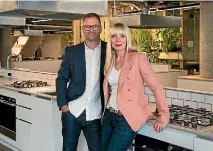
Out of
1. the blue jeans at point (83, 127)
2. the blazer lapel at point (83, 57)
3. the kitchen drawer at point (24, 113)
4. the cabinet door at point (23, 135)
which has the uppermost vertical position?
the blazer lapel at point (83, 57)

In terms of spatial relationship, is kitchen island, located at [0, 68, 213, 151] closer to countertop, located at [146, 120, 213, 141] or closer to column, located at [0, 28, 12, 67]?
countertop, located at [146, 120, 213, 141]

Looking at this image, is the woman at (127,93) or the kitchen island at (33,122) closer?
the woman at (127,93)

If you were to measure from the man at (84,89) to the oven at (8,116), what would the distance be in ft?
6.17

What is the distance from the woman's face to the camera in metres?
2.34

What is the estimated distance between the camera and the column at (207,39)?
17.2 ft

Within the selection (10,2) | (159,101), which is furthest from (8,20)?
(159,101)

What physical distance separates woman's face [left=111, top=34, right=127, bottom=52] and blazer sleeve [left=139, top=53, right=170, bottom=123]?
0.14 meters

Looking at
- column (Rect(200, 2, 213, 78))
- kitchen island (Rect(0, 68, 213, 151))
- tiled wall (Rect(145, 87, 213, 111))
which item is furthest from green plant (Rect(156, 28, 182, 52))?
tiled wall (Rect(145, 87, 213, 111))

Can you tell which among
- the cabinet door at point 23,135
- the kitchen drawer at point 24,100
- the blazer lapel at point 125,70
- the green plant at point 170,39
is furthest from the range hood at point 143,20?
the green plant at point 170,39

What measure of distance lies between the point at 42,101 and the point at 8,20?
1383 mm

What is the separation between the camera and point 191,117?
2.51 metres

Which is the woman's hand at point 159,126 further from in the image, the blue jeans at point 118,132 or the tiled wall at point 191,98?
the tiled wall at point 191,98

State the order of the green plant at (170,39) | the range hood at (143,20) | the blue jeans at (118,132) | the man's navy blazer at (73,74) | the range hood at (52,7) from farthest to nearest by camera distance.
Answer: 1. the green plant at (170,39)
2. the range hood at (143,20)
3. the range hood at (52,7)
4. the man's navy blazer at (73,74)
5. the blue jeans at (118,132)

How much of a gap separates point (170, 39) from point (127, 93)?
19.3 ft
